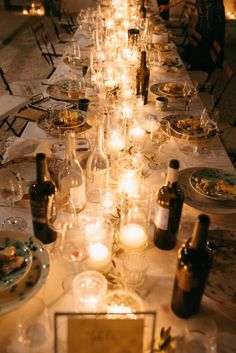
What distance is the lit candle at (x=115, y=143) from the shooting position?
182 cm

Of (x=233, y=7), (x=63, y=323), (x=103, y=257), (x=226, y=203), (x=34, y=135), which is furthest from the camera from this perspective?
(x=233, y=7)

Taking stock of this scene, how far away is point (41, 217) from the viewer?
123 cm

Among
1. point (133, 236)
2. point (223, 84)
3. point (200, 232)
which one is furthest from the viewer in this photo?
point (223, 84)

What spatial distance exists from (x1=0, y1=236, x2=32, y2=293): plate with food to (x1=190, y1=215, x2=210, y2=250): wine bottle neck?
48 centimetres

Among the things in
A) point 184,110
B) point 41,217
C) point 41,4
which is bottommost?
point 41,4

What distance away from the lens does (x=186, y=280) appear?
982 mm

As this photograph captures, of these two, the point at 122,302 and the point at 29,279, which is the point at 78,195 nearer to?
the point at 29,279

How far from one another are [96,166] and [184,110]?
3.14ft

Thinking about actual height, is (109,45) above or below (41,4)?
above

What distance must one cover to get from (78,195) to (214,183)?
0.57 m

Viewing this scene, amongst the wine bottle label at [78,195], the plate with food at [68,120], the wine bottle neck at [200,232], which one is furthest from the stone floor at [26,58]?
the wine bottle neck at [200,232]

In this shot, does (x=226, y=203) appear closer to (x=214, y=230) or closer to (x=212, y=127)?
(x=214, y=230)

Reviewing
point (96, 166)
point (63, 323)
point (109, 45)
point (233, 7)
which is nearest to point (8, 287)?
point (63, 323)

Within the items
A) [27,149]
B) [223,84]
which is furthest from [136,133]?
[223,84]
